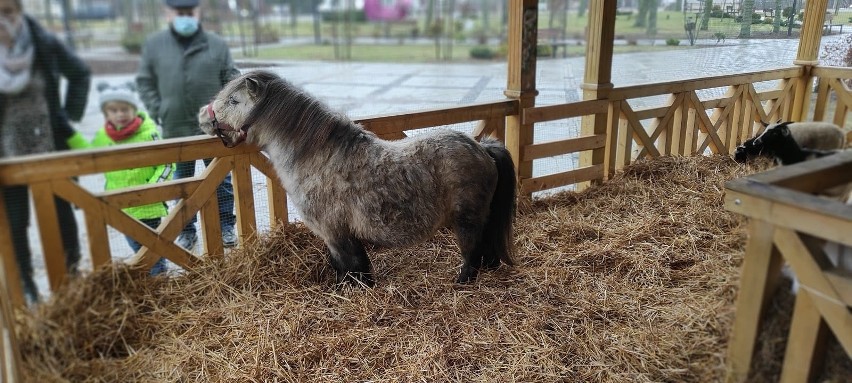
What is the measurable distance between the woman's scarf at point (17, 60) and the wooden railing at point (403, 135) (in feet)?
0.98

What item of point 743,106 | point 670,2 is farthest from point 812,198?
point 670,2

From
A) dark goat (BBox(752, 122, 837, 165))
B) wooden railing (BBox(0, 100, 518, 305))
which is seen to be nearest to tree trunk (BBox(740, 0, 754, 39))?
dark goat (BBox(752, 122, 837, 165))

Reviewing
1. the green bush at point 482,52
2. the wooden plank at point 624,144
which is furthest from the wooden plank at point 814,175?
the green bush at point 482,52

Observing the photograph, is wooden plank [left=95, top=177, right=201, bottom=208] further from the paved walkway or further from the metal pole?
the metal pole

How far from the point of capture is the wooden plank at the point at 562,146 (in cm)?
413

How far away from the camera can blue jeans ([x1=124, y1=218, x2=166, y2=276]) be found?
8.75 ft

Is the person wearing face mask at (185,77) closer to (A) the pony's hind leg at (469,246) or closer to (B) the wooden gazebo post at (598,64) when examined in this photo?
(A) the pony's hind leg at (469,246)

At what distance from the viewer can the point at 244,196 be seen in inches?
121

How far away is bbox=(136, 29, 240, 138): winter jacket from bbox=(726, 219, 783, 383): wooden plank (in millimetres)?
2501

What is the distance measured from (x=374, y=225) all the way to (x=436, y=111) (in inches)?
44.8

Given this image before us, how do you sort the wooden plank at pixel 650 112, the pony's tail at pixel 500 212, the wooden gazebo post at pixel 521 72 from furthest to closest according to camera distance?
the wooden plank at pixel 650 112 < the wooden gazebo post at pixel 521 72 < the pony's tail at pixel 500 212

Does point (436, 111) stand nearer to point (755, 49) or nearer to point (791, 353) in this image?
point (755, 49)

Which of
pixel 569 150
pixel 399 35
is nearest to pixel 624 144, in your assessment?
pixel 569 150

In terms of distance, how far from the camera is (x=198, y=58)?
2.86 m
